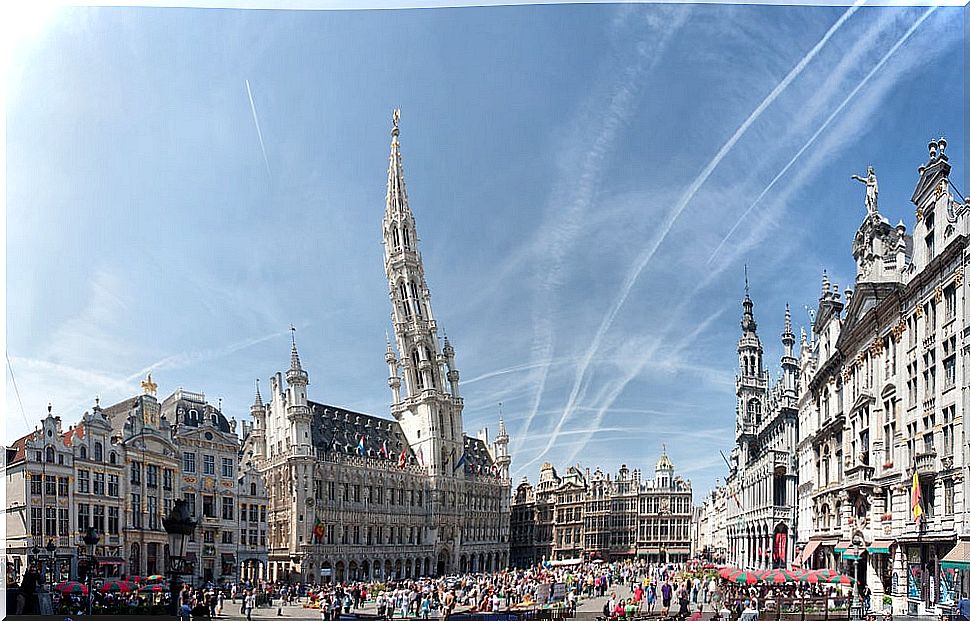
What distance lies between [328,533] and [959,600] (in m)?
24.0

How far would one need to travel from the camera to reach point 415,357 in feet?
110

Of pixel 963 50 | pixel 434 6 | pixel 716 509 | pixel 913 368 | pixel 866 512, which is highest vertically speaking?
pixel 434 6

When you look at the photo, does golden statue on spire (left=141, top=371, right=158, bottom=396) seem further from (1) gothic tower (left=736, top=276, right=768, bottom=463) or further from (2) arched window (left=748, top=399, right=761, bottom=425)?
(2) arched window (left=748, top=399, right=761, bottom=425)

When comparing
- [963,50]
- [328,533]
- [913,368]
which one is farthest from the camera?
[328,533]

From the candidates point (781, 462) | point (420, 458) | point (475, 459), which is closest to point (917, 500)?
point (781, 462)

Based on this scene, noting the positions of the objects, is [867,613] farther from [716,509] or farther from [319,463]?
[716,509]

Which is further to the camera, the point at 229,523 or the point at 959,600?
the point at 229,523

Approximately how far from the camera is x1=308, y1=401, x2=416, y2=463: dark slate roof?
110ft

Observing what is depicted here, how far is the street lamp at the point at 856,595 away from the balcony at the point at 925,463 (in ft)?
7.41

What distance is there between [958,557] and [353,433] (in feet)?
82.2

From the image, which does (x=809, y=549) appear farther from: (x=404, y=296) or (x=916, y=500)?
(x=404, y=296)

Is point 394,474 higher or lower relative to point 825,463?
lower

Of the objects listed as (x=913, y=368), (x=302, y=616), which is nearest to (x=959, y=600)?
(x=913, y=368)

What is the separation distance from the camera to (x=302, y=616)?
59.1 ft
